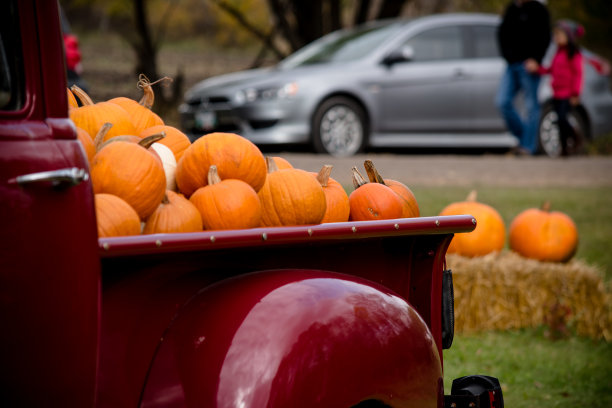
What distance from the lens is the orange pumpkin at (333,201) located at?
2869 mm

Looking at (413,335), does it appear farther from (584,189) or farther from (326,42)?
(326,42)

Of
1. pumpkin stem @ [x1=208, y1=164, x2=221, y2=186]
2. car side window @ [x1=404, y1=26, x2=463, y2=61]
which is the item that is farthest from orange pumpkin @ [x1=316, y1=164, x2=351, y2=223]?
car side window @ [x1=404, y1=26, x2=463, y2=61]

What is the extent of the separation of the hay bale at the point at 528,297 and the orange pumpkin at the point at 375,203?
103 inches

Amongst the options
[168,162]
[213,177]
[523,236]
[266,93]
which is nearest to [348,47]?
[266,93]

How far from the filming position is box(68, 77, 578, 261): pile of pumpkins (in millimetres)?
2320

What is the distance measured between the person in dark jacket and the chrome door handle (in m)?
10.1

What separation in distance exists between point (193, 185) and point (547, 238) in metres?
3.78

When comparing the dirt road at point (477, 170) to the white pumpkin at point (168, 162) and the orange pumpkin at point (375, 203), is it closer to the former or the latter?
the orange pumpkin at point (375, 203)

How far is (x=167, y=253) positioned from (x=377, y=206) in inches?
40.2

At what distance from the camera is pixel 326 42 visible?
507 inches

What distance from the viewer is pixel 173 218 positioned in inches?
93.0

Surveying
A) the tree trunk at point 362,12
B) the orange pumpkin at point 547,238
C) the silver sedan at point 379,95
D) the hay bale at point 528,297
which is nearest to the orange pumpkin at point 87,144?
the hay bale at point 528,297

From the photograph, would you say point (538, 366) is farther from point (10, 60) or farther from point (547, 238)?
point (10, 60)

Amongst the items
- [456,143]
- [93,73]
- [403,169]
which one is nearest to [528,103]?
[456,143]
